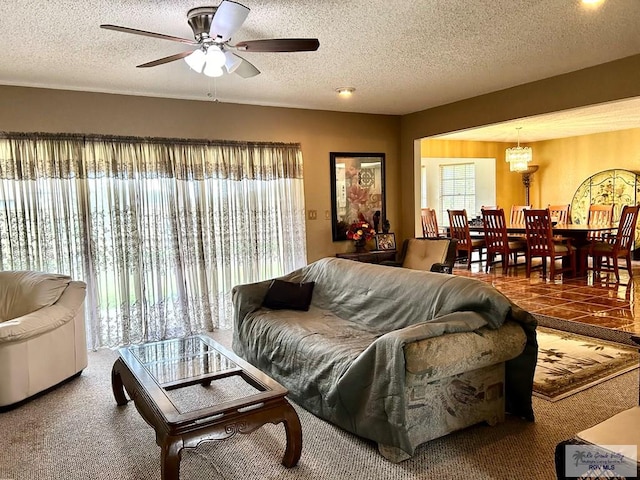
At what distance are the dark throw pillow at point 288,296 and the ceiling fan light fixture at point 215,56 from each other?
1.91 m

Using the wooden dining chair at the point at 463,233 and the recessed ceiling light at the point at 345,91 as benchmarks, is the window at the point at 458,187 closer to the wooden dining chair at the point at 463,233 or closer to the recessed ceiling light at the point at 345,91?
the wooden dining chair at the point at 463,233

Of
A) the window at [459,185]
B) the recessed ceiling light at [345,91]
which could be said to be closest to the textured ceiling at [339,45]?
the recessed ceiling light at [345,91]

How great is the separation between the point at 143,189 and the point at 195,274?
1.02 metres

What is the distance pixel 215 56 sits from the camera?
2.92 meters

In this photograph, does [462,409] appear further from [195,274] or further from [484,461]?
[195,274]

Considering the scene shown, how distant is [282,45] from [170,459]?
220cm

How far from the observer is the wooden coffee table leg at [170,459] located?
2.14 m

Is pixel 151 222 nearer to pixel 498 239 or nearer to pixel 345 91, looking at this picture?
pixel 345 91

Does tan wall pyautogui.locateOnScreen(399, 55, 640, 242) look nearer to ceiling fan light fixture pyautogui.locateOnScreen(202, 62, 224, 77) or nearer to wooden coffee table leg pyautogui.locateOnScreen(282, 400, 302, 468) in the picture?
ceiling fan light fixture pyautogui.locateOnScreen(202, 62, 224, 77)

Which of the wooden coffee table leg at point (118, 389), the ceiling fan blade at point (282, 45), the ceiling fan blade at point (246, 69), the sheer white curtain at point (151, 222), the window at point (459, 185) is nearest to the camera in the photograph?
the ceiling fan blade at point (282, 45)

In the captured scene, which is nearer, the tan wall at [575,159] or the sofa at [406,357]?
the sofa at [406,357]

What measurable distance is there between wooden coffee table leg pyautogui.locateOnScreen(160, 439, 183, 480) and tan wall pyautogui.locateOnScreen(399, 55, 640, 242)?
169 inches

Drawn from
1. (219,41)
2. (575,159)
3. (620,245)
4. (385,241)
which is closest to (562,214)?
(575,159)

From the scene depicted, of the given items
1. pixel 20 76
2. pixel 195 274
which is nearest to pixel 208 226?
pixel 195 274
